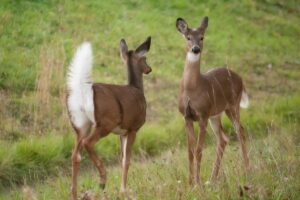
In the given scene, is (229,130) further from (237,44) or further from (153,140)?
(237,44)

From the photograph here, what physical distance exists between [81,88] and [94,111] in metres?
0.26

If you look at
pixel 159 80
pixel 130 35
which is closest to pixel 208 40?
pixel 130 35

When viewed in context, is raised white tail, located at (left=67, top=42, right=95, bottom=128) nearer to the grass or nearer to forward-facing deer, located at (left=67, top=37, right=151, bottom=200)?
forward-facing deer, located at (left=67, top=37, right=151, bottom=200)

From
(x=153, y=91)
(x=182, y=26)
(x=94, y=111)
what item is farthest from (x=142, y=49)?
(x=153, y=91)

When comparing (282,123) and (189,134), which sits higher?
(189,134)

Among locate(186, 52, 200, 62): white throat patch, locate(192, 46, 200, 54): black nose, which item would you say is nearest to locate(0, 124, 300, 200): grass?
locate(186, 52, 200, 62): white throat patch

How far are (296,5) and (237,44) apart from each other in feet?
17.1

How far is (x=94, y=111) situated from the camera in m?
6.82

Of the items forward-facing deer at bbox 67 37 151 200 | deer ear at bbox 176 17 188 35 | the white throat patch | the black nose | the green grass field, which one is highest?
deer ear at bbox 176 17 188 35

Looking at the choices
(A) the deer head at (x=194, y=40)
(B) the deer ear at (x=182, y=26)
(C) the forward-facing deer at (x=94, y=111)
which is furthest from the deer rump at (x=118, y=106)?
(B) the deer ear at (x=182, y=26)

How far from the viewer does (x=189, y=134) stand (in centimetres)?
767

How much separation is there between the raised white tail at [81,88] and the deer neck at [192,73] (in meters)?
1.38

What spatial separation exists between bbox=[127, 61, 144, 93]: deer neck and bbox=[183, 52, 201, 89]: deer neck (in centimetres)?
59

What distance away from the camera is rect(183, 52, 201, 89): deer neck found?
7.77 metres
